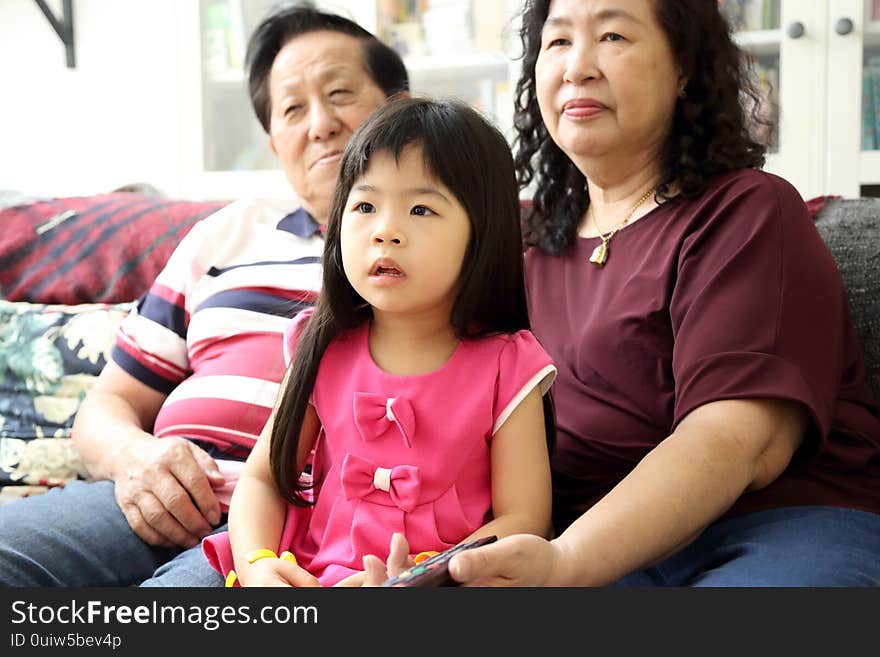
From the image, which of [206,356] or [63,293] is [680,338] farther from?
[63,293]

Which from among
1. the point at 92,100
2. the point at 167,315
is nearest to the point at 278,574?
the point at 167,315

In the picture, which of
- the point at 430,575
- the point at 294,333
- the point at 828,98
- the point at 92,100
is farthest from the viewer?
the point at 92,100

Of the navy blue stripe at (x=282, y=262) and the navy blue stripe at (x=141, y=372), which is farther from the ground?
the navy blue stripe at (x=282, y=262)

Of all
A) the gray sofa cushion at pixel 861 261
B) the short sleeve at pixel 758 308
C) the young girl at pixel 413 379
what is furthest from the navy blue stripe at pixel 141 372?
the gray sofa cushion at pixel 861 261

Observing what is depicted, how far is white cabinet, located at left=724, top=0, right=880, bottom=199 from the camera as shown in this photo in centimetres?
254

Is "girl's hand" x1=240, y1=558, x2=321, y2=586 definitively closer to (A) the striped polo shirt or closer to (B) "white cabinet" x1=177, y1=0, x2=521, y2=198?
(A) the striped polo shirt

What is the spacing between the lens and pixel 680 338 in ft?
3.98

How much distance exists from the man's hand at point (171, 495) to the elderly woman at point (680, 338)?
1.61 ft

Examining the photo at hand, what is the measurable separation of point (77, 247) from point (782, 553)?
1452 mm

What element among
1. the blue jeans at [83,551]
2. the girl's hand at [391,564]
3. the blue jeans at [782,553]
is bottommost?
the blue jeans at [83,551]

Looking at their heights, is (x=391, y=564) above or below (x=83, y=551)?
above

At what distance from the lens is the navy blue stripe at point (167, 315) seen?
1713mm

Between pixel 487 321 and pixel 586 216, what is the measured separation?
41 centimetres

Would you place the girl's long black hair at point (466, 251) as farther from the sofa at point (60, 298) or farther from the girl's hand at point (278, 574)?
the sofa at point (60, 298)
